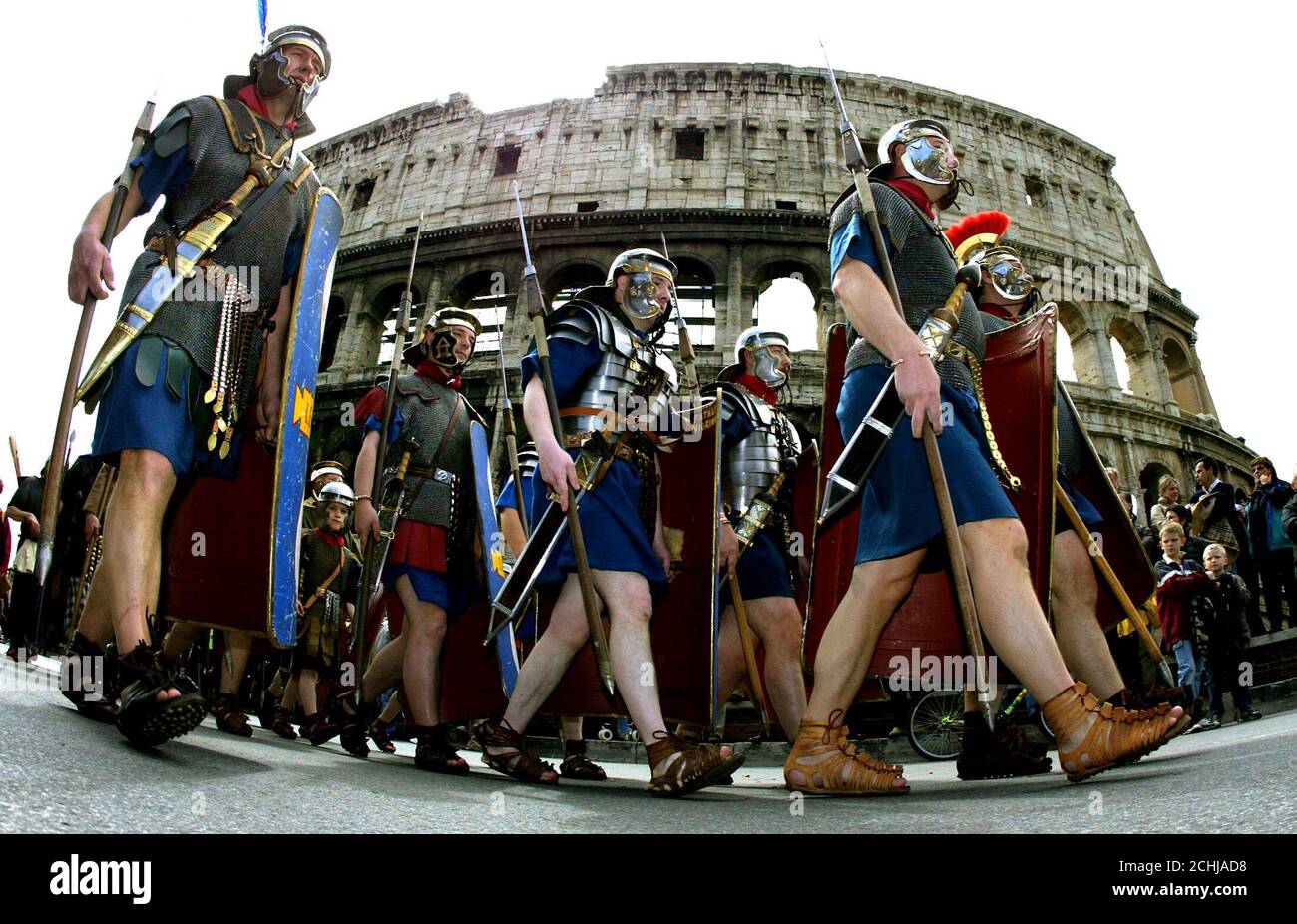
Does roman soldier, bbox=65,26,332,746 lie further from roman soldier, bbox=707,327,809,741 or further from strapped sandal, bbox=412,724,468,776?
roman soldier, bbox=707,327,809,741

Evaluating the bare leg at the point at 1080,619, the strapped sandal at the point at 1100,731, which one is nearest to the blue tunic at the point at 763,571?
the bare leg at the point at 1080,619

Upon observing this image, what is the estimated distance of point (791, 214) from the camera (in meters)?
25.4

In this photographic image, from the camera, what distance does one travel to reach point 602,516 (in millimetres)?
3645

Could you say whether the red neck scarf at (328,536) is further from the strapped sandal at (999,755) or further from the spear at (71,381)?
the strapped sandal at (999,755)

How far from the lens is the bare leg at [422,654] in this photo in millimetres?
4152

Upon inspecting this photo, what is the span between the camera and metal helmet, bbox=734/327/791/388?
574cm

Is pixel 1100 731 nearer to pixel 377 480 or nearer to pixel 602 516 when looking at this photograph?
pixel 602 516

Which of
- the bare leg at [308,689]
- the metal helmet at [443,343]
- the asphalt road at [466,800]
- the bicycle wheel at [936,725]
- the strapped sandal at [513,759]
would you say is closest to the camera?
the asphalt road at [466,800]

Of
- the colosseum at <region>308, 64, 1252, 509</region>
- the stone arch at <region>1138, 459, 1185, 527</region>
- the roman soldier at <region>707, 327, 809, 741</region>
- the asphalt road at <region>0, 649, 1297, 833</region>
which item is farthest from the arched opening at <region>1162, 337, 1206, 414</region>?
the asphalt road at <region>0, 649, 1297, 833</region>

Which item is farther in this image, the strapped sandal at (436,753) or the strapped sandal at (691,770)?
the strapped sandal at (436,753)

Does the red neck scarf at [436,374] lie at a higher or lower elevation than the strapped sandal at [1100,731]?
higher

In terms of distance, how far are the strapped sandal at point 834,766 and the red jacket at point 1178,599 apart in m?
6.14

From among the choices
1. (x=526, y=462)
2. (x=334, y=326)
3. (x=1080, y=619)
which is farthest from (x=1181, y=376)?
(x=1080, y=619)
